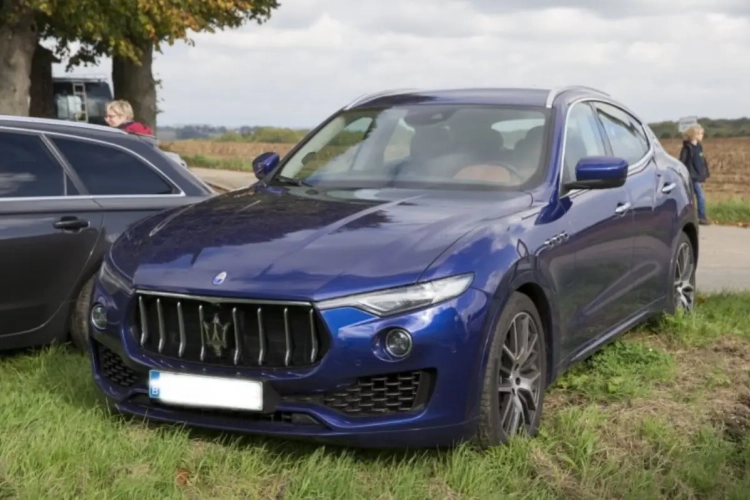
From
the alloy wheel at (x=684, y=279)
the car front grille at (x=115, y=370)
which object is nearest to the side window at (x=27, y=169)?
the car front grille at (x=115, y=370)

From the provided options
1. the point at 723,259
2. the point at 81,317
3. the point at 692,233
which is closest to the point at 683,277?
the point at 692,233

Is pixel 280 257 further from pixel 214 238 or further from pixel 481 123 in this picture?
pixel 481 123

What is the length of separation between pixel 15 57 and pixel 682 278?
1445 centimetres

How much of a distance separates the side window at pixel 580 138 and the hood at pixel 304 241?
0.56 meters

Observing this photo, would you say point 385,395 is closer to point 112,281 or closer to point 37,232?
point 112,281

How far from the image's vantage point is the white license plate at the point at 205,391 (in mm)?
4012

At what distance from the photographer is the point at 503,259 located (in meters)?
4.33

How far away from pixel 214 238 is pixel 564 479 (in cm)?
172

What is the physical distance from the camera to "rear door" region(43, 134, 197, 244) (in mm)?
6184

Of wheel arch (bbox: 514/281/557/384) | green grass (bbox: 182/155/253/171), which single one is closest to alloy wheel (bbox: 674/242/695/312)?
wheel arch (bbox: 514/281/557/384)

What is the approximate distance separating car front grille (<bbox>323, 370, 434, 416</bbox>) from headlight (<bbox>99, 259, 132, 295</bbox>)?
98 centimetres

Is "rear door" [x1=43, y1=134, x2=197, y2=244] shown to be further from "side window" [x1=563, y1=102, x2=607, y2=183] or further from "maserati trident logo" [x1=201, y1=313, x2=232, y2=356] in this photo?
"side window" [x1=563, y1=102, x2=607, y2=183]

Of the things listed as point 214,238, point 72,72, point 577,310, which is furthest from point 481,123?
point 72,72

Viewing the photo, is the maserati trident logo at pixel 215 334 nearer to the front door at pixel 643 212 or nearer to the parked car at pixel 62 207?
the parked car at pixel 62 207
